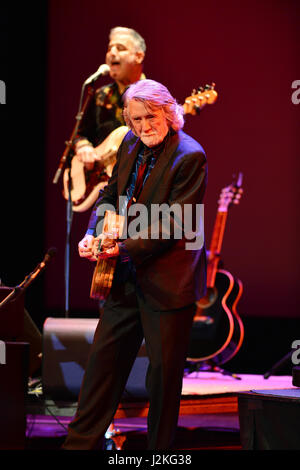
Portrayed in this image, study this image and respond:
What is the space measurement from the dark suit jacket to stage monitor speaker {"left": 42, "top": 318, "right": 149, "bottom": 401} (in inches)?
41.9

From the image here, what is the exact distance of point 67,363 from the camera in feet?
12.4

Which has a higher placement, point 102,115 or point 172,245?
point 102,115

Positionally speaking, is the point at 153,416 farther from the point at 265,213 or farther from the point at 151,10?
the point at 151,10

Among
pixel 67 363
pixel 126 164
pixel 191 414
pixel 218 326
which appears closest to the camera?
pixel 126 164

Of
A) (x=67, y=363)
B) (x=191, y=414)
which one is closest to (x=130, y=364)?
(x=67, y=363)

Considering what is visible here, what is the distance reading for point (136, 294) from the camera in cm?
286

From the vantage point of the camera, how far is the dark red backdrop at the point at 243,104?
621cm

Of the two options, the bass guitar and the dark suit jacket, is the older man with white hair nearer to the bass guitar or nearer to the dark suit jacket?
the dark suit jacket

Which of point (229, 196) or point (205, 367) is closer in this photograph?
point (205, 367)

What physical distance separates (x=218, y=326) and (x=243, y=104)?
7.76ft

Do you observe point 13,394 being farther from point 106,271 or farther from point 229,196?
point 229,196

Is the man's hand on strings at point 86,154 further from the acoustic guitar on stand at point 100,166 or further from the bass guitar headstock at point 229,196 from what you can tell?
the bass guitar headstock at point 229,196

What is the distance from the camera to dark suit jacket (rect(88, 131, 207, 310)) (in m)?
2.76

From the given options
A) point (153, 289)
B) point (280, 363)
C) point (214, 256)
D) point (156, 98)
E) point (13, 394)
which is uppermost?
point (156, 98)
